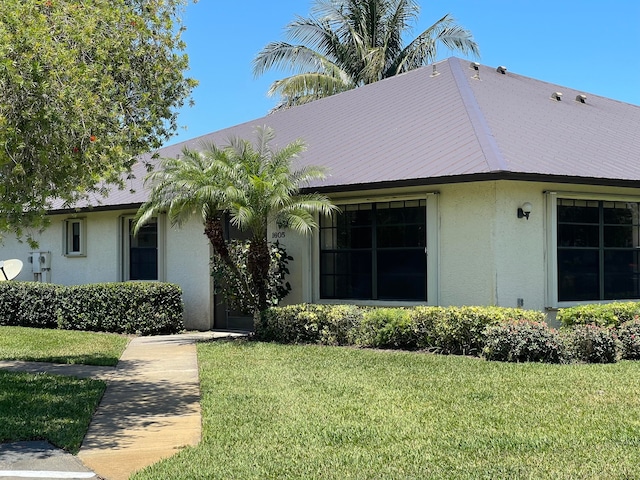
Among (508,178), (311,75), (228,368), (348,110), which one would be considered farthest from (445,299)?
(311,75)

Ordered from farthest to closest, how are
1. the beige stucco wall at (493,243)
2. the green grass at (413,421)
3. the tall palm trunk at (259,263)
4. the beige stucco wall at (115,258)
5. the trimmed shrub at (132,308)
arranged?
the beige stucco wall at (115,258) < the trimmed shrub at (132,308) < the tall palm trunk at (259,263) < the beige stucco wall at (493,243) < the green grass at (413,421)

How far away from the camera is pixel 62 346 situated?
1345 centimetres

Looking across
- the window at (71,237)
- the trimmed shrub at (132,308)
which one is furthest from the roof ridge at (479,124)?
the window at (71,237)

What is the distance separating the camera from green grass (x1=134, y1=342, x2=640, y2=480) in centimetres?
566

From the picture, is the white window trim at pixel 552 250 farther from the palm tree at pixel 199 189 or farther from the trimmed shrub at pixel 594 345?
the palm tree at pixel 199 189

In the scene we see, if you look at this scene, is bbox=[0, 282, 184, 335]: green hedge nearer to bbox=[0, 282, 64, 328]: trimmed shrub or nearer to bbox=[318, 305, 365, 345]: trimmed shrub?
bbox=[0, 282, 64, 328]: trimmed shrub

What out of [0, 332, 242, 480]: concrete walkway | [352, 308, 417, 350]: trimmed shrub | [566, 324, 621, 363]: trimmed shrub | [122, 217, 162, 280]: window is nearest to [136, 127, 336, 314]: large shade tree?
[352, 308, 417, 350]: trimmed shrub

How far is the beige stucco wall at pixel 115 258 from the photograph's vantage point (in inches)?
648

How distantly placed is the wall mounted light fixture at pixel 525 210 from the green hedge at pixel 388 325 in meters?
1.82

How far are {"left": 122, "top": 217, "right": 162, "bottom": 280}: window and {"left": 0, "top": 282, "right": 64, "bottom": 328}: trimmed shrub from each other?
1.78 m

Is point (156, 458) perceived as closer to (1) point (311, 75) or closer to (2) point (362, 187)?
(2) point (362, 187)

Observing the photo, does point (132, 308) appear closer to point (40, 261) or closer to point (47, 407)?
point (40, 261)

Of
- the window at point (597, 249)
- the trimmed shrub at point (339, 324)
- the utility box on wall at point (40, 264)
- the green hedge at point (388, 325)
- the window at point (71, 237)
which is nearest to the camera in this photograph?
the green hedge at point (388, 325)

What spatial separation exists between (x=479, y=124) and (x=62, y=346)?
8.72 m
